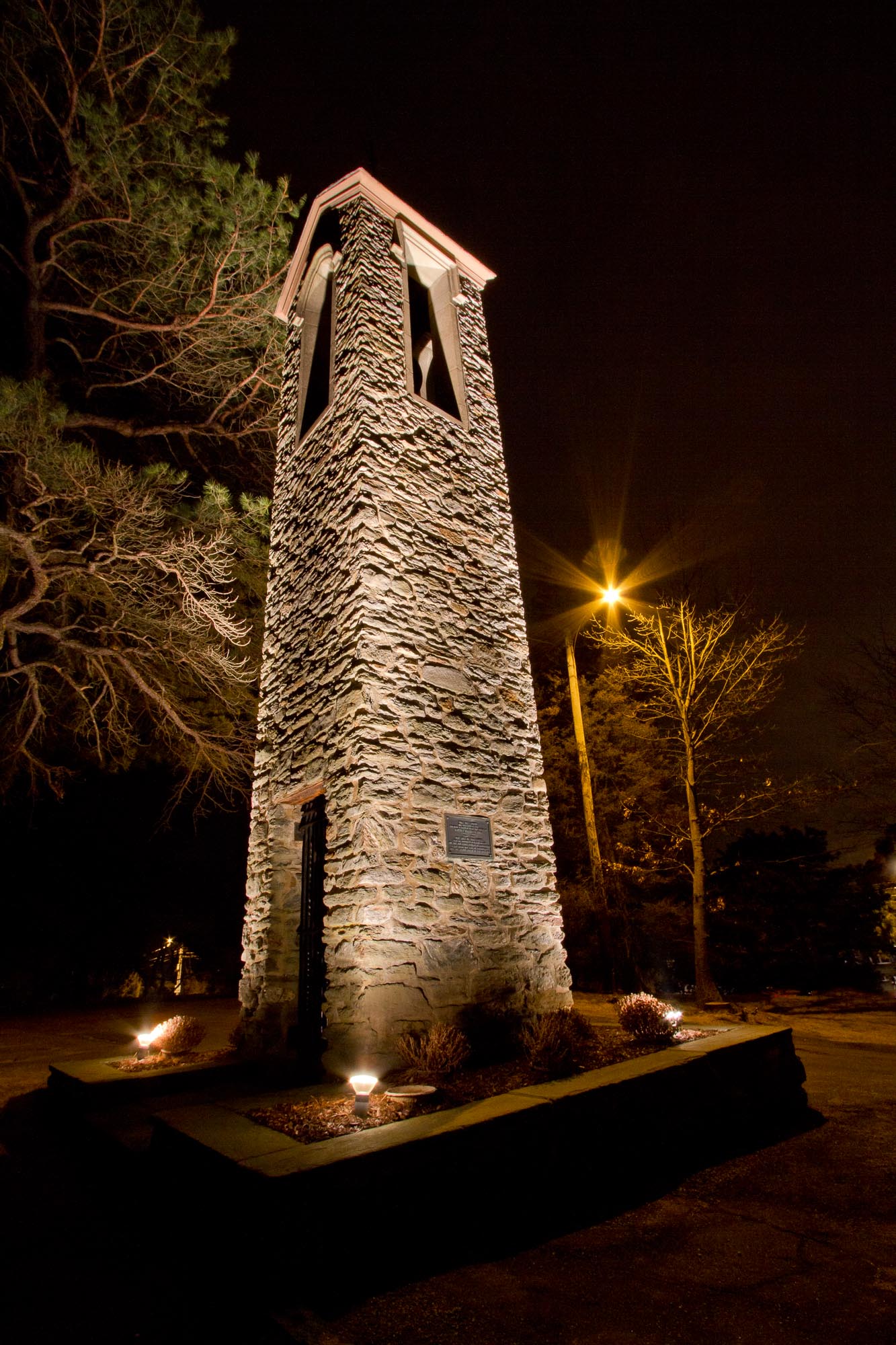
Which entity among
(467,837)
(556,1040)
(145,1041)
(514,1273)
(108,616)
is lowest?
(514,1273)

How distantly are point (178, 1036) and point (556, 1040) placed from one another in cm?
326

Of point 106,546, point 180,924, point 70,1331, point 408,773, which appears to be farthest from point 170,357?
point 180,924

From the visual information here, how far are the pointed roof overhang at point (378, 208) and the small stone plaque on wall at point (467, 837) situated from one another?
6.81 metres

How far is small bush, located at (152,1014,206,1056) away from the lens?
5.45m

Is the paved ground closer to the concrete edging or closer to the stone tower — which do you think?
the concrete edging

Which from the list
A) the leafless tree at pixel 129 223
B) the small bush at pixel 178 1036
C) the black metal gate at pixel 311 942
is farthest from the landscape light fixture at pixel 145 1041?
the leafless tree at pixel 129 223

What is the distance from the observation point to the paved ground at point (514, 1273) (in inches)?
88.4

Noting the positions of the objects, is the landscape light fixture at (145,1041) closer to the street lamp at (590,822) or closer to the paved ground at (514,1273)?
the paved ground at (514,1273)

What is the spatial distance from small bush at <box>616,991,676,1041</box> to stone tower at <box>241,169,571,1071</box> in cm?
58

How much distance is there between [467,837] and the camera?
5098 mm

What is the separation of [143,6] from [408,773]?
912 centimetres

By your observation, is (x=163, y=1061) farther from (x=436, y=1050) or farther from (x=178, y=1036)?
(x=436, y=1050)

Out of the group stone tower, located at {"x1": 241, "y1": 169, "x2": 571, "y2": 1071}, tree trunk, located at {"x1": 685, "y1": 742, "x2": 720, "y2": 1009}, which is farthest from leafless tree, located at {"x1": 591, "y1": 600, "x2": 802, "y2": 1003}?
stone tower, located at {"x1": 241, "y1": 169, "x2": 571, "y2": 1071}

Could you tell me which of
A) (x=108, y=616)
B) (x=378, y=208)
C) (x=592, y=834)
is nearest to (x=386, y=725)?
(x=108, y=616)
